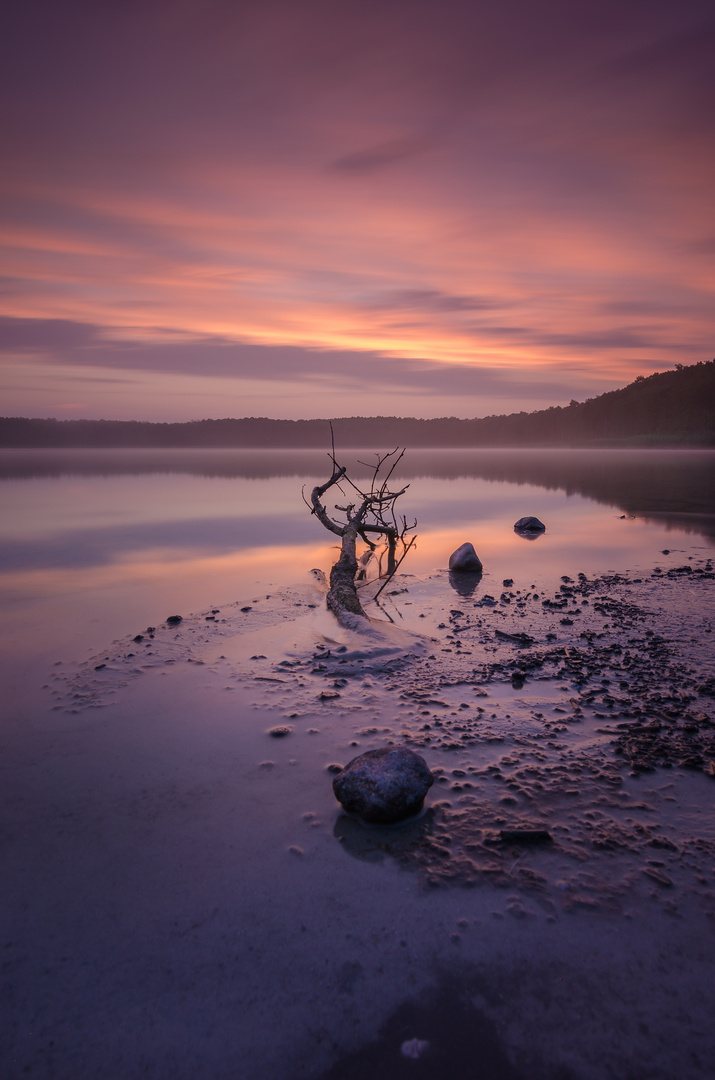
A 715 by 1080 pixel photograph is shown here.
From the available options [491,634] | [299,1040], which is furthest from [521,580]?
[299,1040]

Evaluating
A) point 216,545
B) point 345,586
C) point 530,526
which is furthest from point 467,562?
point 216,545

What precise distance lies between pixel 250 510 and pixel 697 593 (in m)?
23.1

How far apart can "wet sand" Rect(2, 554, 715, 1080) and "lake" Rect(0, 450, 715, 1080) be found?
0.02 meters

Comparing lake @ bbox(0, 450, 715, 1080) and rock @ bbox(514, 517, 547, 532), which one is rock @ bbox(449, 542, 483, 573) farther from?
rock @ bbox(514, 517, 547, 532)

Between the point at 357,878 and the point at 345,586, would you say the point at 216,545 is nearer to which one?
the point at 345,586

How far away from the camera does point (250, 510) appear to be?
29.7 metres

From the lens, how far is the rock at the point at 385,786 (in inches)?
167

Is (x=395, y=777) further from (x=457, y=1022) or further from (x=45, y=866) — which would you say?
(x=45, y=866)

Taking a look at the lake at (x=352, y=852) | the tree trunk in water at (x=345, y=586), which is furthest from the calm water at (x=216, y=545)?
the tree trunk in water at (x=345, y=586)

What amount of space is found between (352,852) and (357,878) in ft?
0.88

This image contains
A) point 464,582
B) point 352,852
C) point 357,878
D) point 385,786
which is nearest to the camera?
point 357,878

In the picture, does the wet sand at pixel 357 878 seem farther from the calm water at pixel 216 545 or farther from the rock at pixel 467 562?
the rock at pixel 467 562

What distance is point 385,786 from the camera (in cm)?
423

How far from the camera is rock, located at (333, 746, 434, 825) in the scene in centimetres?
423
